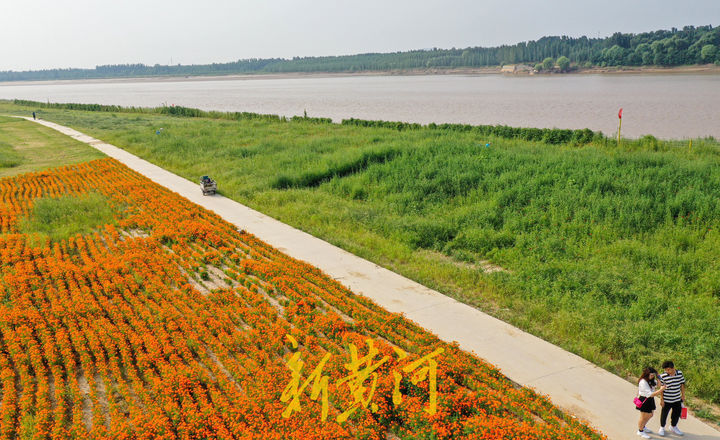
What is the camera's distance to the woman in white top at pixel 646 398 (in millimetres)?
7180

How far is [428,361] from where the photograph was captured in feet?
28.8

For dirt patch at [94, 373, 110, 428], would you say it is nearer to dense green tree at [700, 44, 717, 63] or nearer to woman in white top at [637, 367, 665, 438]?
woman in white top at [637, 367, 665, 438]

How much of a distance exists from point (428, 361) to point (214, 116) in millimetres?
54742

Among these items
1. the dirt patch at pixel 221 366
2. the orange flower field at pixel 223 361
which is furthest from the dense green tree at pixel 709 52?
the dirt patch at pixel 221 366

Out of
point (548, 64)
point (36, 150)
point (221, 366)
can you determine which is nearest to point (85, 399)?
point (221, 366)

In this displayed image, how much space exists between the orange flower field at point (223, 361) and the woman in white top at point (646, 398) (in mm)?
787

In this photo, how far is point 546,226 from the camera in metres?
15.8

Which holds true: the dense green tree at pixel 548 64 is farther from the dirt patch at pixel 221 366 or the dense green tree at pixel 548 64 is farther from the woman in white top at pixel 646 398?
the dirt patch at pixel 221 366

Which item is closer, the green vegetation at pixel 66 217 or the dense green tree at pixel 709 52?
the green vegetation at pixel 66 217

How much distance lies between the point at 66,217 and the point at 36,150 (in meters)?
23.7

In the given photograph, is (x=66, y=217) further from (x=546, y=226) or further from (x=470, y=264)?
(x=546, y=226)

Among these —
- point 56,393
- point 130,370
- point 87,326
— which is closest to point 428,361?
point 130,370

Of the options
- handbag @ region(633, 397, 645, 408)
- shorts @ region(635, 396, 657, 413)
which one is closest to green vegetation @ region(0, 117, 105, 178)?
handbag @ region(633, 397, 645, 408)

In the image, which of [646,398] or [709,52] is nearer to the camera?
[646,398]
